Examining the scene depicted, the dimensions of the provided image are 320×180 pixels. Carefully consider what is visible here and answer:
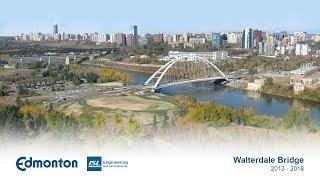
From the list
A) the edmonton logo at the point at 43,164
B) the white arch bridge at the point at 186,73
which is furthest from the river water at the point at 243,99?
the edmonton logo at the point at 43,164

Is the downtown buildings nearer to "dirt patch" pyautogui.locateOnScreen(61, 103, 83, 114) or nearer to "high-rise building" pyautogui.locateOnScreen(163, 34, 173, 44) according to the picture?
"high-rise building" pyautogui.locateOnScreen(163, 34, 173, 44)

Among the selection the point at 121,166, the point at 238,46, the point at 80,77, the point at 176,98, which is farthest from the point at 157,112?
the point at 238,46

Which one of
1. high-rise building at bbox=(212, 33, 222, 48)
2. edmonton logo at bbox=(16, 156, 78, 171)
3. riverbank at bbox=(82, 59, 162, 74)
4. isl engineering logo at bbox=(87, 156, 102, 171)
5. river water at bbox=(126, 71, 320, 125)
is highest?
high-rise building at bbox=(212, 33, 222, 48)

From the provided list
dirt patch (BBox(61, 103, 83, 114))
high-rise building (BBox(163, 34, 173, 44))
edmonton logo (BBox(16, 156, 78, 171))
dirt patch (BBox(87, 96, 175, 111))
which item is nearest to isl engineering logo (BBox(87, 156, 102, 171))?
edmonton logo (BBox(16, 156, 78, 171))

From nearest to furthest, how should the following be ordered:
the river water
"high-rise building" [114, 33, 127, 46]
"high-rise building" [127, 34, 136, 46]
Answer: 1. the river water
2. "high-rise building" [127, 34, 136, 46]
3. "high-rise building" [114, 33, 127, 46]

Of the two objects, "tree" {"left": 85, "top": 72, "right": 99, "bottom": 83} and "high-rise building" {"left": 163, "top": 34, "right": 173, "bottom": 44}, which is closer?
"tree" {"left": 85, "top": 72, "right": 99, "bottom": 83}

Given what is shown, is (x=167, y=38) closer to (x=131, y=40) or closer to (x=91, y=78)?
(x=131, y=40)
